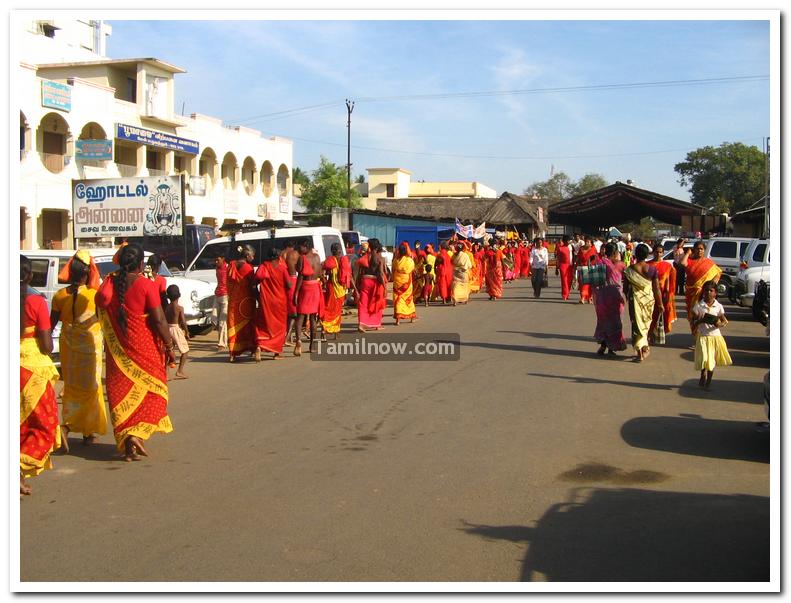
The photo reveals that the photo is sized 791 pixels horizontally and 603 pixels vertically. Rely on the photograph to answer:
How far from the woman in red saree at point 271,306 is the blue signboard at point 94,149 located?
69.4 feet

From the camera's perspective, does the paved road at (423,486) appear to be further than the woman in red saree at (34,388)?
No

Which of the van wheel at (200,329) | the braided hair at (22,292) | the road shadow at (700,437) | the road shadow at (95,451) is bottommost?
the road shadow at (95,451)

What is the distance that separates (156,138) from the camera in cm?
3612

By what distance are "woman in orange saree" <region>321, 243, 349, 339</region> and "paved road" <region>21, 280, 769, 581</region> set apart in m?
4.21

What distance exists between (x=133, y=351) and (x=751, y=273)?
1639 cm

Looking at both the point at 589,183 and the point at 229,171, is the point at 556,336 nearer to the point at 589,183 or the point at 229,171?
the point at 229,171

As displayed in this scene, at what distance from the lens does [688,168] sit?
236ft

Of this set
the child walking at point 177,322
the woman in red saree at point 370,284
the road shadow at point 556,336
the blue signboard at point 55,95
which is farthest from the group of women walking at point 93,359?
the blue signboard at point 55,95

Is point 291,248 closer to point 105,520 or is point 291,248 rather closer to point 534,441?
point 534,441

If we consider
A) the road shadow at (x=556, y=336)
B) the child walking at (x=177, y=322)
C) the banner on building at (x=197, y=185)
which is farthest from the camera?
the banner on building at (x=197, y=185)

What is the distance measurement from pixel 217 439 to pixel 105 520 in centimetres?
223

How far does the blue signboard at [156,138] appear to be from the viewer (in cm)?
3412

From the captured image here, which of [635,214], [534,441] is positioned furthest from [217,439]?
[635,214]

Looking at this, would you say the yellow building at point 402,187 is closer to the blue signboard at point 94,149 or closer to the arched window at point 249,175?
the arched window at point 249,175
